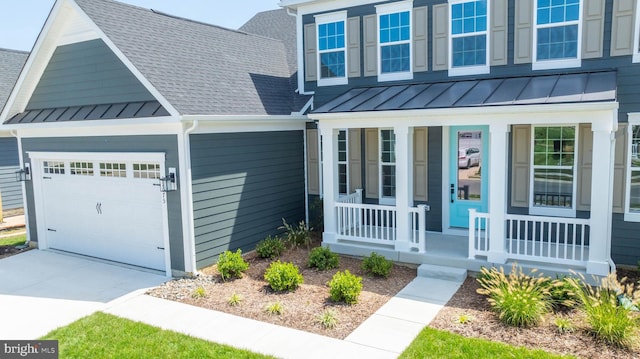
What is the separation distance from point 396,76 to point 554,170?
13.2 ft

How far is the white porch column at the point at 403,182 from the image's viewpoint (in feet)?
31.7

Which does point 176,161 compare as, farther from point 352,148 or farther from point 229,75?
point 352,148

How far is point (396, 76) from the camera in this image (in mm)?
11453

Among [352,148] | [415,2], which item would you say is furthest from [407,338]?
[415,2]

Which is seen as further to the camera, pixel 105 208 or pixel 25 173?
pixel 25 173

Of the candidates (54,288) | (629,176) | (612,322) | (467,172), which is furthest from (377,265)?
(54,288)

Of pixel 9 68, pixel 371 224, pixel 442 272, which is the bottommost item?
pixel 442 272

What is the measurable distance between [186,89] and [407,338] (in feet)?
21.1

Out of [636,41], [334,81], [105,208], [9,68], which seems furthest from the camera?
[9,68]

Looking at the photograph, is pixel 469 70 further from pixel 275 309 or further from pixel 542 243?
pixel 275 309

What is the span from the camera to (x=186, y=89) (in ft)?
32.4

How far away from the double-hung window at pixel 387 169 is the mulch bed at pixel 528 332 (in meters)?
4.19

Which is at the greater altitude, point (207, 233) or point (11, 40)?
point (11, 40)

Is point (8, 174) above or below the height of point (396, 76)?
below
